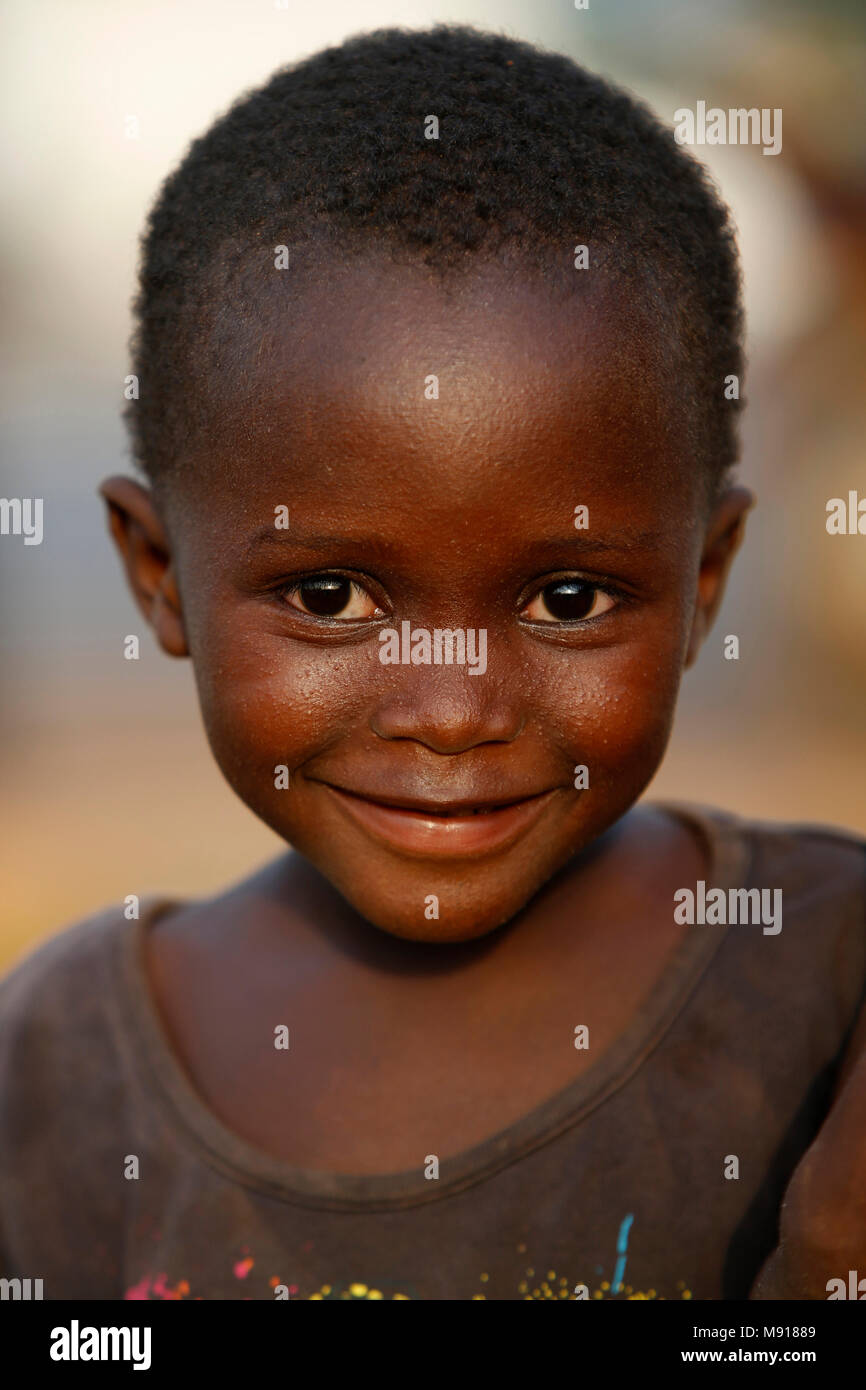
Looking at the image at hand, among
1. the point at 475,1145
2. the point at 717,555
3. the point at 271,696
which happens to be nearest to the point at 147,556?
the point at 271,696

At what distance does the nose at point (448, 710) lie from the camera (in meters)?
1.36

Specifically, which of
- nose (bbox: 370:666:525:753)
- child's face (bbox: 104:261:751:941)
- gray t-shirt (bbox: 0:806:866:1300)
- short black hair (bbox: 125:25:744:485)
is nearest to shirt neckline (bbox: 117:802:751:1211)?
gray t-shirt (bbox: 0:806:866:1300)

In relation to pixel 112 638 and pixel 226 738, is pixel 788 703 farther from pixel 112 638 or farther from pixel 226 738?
pixel 226 738

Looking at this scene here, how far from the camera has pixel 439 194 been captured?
1.35 metres

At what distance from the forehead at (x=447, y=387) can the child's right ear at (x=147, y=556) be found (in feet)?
1.15

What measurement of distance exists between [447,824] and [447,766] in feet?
0.30

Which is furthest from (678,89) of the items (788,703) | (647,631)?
(647,631)

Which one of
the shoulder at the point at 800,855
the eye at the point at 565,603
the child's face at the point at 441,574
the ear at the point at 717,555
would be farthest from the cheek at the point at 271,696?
the shoulder at the point at 800,855

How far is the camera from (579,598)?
1448mm

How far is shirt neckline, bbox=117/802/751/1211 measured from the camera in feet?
5.16

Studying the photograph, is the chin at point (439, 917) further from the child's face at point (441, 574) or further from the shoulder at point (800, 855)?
the shoulder at point (800, 855)

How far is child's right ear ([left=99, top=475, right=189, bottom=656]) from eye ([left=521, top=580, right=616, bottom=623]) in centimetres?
51

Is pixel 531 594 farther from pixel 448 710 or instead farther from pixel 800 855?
pixel 800 855
